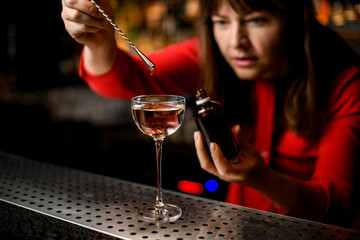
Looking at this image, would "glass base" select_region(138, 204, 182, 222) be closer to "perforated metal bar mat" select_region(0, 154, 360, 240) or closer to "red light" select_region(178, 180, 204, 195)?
"perforated metal bar mat" select_region(0, 154, 360, 240)

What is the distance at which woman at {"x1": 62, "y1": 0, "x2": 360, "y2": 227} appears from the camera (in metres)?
1.35

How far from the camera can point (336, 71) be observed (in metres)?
1.69

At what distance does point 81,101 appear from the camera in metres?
3.72

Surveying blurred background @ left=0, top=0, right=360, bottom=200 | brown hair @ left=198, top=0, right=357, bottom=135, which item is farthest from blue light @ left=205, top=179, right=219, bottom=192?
brown hair @ left=198, top=0, right=357, bottom=135

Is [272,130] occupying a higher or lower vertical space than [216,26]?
lower

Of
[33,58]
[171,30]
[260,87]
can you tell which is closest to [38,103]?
[33,58]

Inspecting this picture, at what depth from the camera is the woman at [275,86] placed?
135cm

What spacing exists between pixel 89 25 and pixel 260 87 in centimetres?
100

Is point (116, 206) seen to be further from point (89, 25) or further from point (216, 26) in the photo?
point (216, 26)

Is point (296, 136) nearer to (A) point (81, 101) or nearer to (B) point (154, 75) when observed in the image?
(B) point (154, 75)

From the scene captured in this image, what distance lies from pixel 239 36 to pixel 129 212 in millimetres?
788

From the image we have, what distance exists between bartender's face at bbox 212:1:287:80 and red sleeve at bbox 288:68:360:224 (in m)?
0.33

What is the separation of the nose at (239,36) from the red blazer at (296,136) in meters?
0.30

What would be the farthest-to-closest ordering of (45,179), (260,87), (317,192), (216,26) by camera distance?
(260,87)
(216,26)
(317,192)
(45,179)
